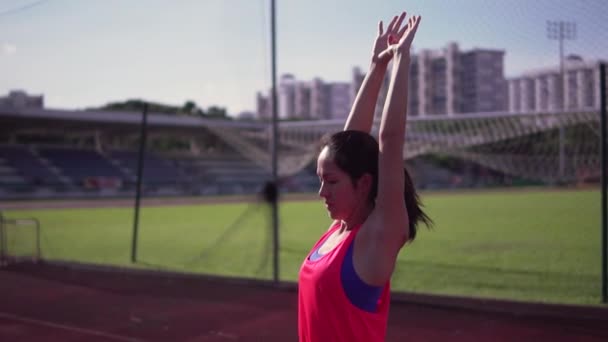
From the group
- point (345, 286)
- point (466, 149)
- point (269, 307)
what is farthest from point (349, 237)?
point (466, 149)

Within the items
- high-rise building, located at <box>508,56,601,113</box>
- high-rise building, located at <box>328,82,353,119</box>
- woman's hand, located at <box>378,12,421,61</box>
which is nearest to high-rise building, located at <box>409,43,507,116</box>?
high-rise building, located at <box>508,56,601,113</box>

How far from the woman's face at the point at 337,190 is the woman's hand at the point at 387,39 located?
506 mm

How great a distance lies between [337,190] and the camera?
5.65 ft

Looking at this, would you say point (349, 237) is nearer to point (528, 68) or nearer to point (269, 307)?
point (269, 307)

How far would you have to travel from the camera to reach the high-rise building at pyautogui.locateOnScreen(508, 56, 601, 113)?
7.95 metres

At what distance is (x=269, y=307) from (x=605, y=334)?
3.33 metres

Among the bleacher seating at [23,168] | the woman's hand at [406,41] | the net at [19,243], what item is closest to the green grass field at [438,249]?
the net at [19,243]

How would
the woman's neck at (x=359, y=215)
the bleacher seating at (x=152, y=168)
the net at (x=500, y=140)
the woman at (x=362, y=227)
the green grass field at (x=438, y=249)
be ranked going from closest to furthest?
1. the woman at (x=362, y=227)
2. the woman's neck at (x=359, y=215)
3. the green grass field at (x=438, y=249)
4. the net at (x=500, y=140)
5. the bleacher seating at (x=152, y=168)

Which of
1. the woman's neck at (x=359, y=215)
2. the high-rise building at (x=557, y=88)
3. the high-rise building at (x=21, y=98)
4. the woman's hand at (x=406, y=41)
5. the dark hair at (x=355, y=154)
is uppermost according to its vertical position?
the high-rise building at (x=21, y=98)

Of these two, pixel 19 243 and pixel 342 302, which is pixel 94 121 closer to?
pixel 19 243

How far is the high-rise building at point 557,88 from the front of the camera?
7.95 metres

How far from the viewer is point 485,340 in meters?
5.29

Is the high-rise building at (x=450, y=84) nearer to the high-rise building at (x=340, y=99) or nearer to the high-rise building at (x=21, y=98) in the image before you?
the high-rise building at (x=340, y=99)

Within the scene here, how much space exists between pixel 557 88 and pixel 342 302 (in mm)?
8595
